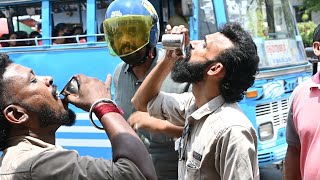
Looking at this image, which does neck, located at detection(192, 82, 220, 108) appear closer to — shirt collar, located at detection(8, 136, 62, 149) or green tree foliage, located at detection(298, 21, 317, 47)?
shirt collar, located at detection(8, 136, 62, 149)

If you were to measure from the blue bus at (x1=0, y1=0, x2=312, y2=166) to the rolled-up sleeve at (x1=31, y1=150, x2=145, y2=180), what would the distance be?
3.17 m

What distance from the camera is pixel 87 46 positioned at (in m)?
5.29

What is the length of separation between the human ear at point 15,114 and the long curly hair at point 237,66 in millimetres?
924

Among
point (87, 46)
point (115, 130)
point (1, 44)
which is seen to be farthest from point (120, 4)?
point (1, 44)

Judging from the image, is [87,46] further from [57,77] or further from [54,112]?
[54,112]

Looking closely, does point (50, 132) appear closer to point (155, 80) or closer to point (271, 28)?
point (155, 80)

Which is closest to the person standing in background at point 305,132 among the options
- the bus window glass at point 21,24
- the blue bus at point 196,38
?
the blue bus at point 196,38

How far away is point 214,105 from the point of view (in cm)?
218

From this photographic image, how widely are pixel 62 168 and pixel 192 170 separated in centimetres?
69

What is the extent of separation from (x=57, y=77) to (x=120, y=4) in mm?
3280

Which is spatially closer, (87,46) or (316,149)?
(316,149)

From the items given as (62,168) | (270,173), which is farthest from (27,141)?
(270,173)

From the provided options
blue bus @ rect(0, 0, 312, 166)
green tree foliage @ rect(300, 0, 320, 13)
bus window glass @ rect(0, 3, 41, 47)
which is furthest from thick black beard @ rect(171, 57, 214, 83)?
green tree foliage @ rect(300, 0, 320, 13)

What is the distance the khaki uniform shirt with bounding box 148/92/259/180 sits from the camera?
75.3 inches
